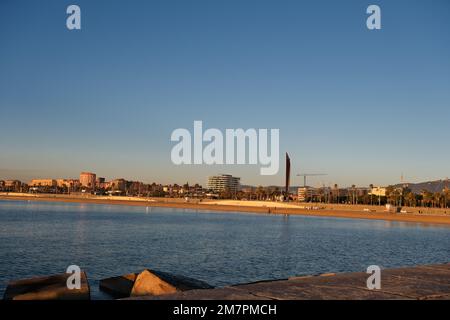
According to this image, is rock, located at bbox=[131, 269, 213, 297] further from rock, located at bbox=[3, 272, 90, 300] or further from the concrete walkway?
the concrete walkway

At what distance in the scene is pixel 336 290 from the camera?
6141mm

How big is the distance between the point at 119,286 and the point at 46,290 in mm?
5822

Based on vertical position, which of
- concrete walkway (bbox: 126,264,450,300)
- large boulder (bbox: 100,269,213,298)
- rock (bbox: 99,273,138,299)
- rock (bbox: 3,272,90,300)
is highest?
concrete walkway (bbox: 126,264,450,300)

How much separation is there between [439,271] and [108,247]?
32.1 m

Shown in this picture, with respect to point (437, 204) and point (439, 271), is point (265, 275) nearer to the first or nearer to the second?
point (439, 271)

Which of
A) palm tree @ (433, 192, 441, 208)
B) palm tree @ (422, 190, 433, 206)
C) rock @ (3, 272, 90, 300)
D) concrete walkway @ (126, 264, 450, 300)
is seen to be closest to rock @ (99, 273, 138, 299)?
rock @ (3, 272, 90, 300)

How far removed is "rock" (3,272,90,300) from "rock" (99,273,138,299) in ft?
14.5

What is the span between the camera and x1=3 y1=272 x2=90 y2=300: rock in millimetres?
9578

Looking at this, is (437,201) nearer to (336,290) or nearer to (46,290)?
(46,290)

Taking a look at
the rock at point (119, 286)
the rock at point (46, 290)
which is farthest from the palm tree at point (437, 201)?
the rock at point (46, 290)

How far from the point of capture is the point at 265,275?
2389cm

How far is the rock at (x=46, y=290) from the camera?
958 cm

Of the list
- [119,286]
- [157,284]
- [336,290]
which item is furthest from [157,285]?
[336,290]
